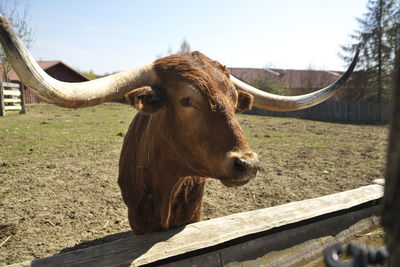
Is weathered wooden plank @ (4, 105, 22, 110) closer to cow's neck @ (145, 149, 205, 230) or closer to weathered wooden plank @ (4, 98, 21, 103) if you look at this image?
weathered wooden plank @ (4, 98, 21, 103)

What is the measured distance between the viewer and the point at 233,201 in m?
4.88

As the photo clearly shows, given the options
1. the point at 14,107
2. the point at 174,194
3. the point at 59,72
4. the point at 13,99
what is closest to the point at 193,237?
the point at 174,194

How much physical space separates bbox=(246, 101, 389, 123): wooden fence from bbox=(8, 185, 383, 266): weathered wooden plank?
811 inches

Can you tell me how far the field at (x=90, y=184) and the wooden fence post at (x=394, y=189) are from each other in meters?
3.65

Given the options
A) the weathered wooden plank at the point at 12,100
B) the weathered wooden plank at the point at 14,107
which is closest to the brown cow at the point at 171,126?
the weathered wooden plank at the point at 14,107

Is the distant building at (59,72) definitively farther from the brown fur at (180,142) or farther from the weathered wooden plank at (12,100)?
the brown fur at (180,142)

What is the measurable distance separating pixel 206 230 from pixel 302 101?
186 centimetres

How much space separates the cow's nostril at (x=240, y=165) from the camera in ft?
6.06

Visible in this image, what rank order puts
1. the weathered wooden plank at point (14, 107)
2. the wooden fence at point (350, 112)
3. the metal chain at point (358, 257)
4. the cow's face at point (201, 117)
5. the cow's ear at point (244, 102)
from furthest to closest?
the wooden fence at point (350, 112)
the weathered wooden plank at point (14, 107)
the cow's ear at point (244, 102)
the cow's face at point (201, 117)
the metal chain at point (358, 257)

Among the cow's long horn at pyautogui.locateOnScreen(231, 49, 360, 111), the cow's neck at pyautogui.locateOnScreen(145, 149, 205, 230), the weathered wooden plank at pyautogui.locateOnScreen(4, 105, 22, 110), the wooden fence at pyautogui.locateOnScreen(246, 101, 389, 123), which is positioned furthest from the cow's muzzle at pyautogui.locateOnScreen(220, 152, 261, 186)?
the wooden fence at pyautogui.locateOnScreen(246, 101, 389, 123)

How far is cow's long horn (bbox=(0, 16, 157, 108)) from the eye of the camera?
4.68 ft

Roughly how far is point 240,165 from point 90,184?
13.8 ft

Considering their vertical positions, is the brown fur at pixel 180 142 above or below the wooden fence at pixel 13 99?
below

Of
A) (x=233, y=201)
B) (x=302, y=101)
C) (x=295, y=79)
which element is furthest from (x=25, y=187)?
(x=295, y=79)
